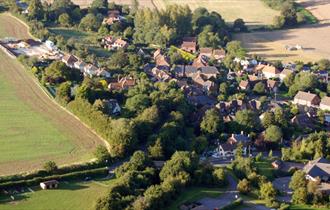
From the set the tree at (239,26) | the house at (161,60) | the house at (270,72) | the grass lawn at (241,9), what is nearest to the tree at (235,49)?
the house at (270,72)

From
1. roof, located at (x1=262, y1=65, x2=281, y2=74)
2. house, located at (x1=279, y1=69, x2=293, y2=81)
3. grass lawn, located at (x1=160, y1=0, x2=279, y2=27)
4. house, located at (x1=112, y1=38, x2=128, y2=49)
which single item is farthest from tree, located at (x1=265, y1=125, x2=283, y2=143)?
grass lawn, located at (x1=160, y1=0, x2=279, y2=27)

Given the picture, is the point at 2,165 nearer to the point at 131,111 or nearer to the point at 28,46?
the point at 131,111

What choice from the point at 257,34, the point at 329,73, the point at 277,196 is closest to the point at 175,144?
the point at 277,196

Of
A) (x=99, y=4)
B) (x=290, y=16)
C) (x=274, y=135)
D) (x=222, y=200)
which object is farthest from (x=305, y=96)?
(x=99, y=4)

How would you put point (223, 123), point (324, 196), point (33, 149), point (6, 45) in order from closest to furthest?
1. point (324, 196)
2. point (33, 149)
3. point (223, 123)
4. point (6, 45)

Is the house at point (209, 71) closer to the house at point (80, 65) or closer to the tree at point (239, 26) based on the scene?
the house at point (80, 65)

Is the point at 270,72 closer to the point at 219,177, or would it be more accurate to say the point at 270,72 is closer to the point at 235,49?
the point at 235,49
